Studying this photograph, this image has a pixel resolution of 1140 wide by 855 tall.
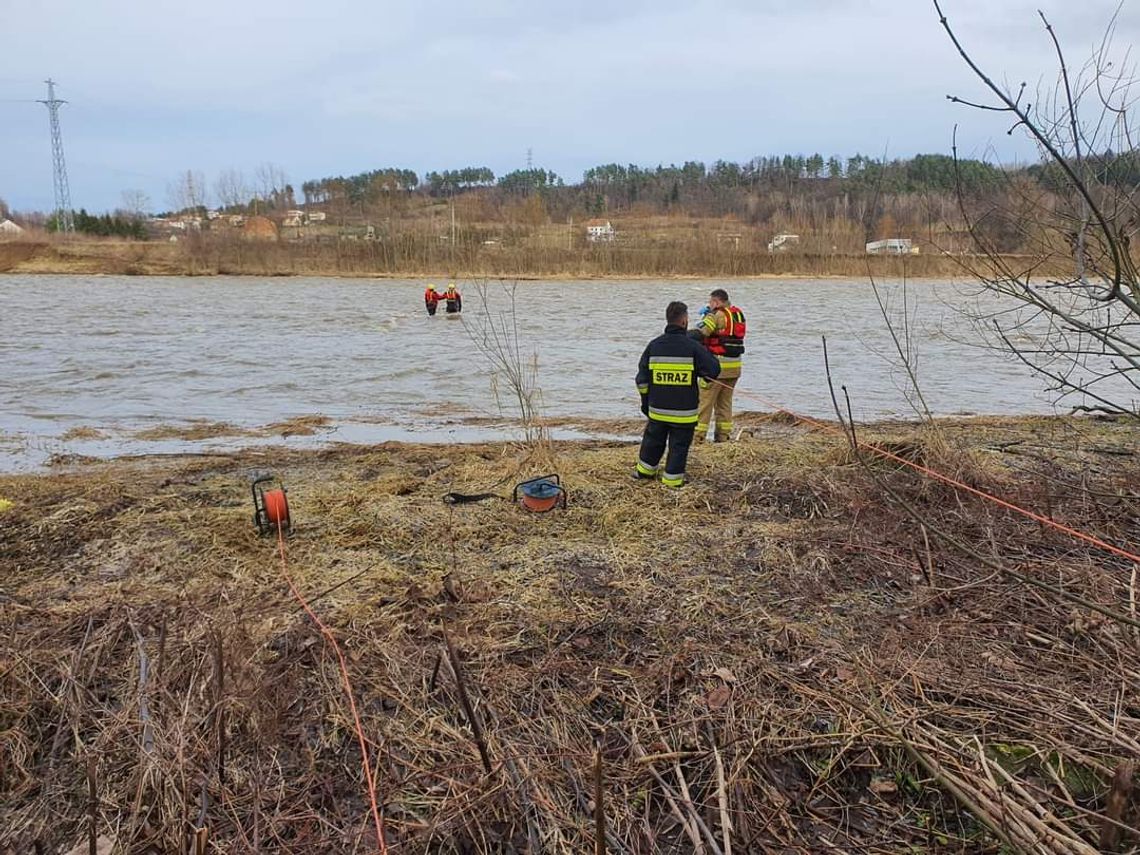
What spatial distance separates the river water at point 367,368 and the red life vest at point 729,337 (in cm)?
220

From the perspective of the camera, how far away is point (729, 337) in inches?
332

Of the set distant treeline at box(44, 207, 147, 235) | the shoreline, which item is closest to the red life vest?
the shoreline

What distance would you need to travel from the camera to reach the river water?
37.4ft

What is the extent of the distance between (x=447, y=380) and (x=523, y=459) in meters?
8.15

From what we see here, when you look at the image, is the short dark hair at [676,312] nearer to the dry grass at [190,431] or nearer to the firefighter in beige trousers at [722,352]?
the firefighter in beige trousers at [722,352]

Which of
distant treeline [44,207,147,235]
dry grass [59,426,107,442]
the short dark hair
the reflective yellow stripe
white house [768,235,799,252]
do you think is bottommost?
dry grass [59,426,107,442]

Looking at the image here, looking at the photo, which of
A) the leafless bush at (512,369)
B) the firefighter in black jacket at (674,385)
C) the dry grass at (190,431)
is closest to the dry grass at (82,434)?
the dry grass at (190,431)

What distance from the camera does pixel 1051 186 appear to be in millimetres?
4000

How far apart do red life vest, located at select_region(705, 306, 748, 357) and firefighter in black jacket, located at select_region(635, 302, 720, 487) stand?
189 cm

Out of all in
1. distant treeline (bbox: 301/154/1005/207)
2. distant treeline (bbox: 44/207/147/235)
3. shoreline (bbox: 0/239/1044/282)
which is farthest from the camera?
distant treeline (bbox: 301/154/1005/207)

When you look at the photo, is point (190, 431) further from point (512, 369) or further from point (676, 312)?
point (676, 312)

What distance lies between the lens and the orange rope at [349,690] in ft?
8.26

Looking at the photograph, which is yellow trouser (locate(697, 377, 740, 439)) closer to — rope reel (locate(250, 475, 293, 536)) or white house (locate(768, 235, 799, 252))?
rope reel (locate(250, 475, 293, 536))

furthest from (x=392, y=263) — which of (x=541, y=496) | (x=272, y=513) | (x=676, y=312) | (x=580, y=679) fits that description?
(x=580, y=679)
